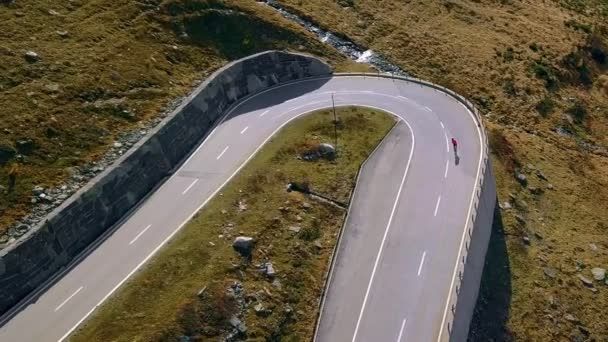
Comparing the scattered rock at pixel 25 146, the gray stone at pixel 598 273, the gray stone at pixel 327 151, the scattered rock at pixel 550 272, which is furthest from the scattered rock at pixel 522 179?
the scattered rock at pixel 25 146

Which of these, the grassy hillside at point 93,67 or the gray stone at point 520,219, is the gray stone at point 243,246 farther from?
the gray stone at point 520,219

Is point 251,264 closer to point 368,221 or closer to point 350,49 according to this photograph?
point 368,221

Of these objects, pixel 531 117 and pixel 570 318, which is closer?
pixel 570 318

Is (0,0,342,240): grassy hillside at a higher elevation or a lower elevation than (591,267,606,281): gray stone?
higher

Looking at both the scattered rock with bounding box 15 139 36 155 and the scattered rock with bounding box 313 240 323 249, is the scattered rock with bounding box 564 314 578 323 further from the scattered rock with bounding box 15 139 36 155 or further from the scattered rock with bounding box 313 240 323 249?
the scattered rock with bounding box 15 139 36 155

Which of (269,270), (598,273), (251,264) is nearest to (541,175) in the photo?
(598,273)

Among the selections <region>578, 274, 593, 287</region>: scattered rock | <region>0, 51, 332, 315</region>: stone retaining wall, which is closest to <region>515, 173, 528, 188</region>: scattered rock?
<region>578, 274, 593, 287</region>: scattered rock
